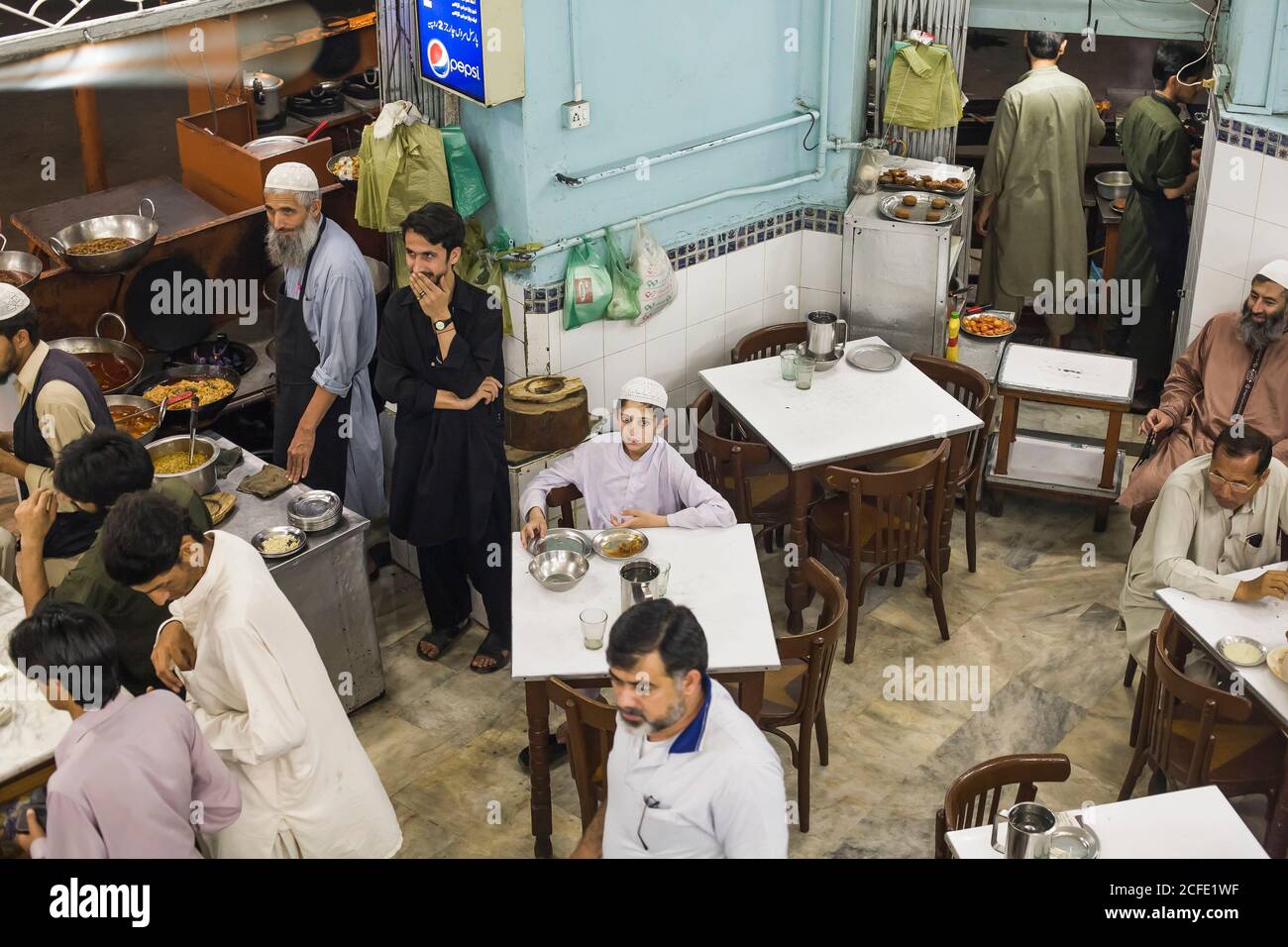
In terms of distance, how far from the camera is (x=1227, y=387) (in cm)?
675

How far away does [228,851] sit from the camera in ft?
14.1

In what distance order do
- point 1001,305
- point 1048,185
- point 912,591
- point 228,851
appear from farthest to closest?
point 1001,305 → point 1048,185 → point 912,591 → point 228,851

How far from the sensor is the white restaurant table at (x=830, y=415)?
6402 mm

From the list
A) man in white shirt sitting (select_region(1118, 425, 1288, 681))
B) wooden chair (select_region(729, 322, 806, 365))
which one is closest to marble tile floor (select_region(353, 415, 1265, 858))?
man in white shirt sitting (select_region(1118, 425, 1288, 681))

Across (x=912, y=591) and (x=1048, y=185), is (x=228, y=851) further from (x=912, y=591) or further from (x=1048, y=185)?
(x=1048, y=185)

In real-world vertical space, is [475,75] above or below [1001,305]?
above

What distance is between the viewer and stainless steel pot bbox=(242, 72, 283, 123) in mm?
8352

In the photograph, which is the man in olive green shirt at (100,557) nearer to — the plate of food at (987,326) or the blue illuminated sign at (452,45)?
the blue illuminated sign at (452,45)

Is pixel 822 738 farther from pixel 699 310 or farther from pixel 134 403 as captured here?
pixel 134 403

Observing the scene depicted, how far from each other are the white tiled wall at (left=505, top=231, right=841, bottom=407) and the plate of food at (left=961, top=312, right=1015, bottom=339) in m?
0.74

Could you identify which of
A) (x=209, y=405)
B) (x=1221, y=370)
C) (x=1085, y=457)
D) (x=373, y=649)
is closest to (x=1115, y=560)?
(x=1085, y=457)

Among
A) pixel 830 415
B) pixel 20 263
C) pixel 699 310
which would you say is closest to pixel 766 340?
pixel 699 310

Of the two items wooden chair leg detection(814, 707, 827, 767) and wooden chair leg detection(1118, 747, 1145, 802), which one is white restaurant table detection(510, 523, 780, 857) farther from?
wooden chair leg detection(1118, 747, 1145, 802)

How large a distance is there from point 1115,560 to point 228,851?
4794 millimetres
